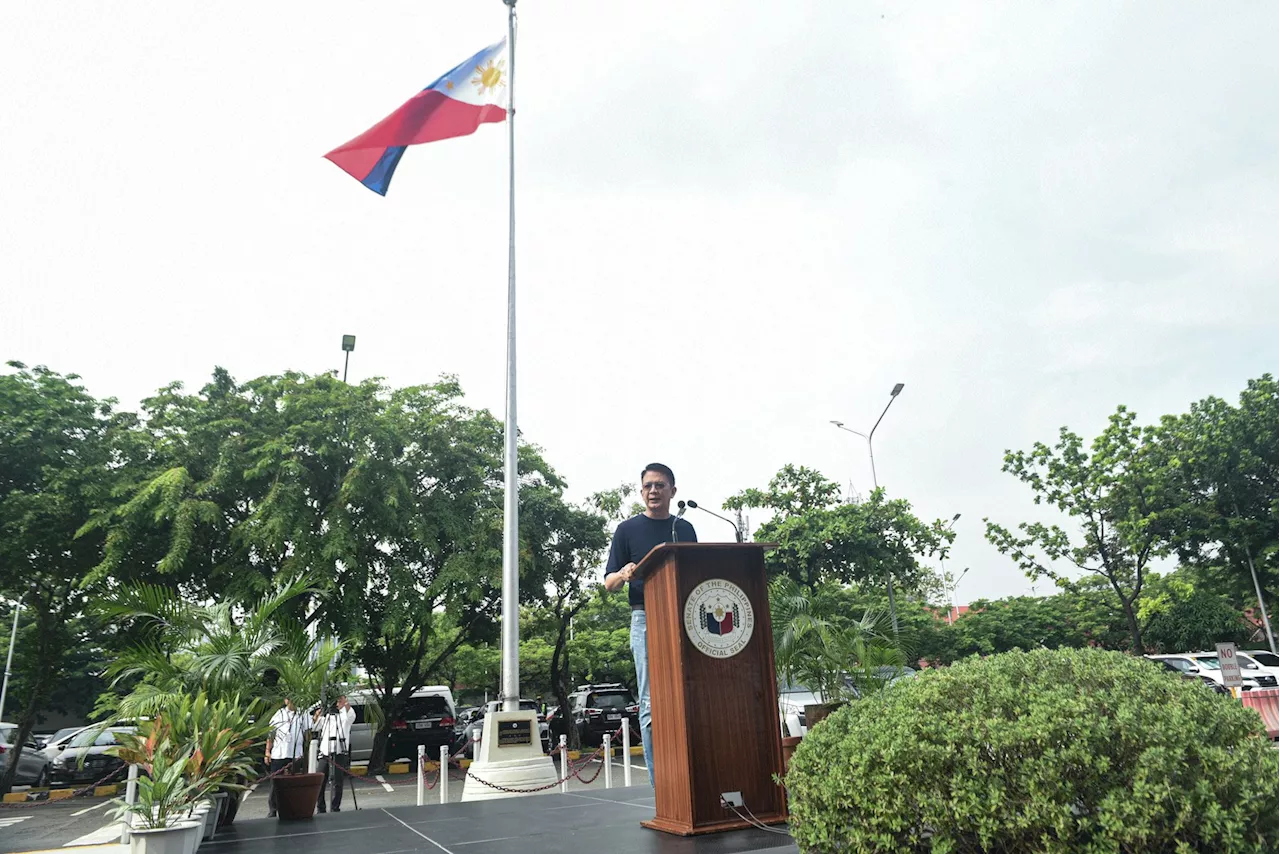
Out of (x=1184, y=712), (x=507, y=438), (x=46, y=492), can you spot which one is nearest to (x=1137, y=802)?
(x=1184, y=712)

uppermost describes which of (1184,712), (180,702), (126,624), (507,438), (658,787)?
(507,438)

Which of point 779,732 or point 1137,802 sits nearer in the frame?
point 1137,802

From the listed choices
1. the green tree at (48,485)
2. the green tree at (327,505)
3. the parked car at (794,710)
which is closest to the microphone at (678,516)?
the parked car at (794,710)

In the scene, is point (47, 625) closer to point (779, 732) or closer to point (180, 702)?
point (180, 702)

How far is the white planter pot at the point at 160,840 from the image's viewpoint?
4.22 metres

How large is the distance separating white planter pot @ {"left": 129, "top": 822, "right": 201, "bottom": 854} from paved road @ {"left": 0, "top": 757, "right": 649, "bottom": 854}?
19.6 ft

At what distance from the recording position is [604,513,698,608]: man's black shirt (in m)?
5.09

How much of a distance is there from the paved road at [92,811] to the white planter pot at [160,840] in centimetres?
598

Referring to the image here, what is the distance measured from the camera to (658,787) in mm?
4305

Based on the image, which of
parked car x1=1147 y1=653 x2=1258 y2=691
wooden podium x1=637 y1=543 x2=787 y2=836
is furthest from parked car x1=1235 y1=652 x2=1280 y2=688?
wooden podium x1=637 y1=543 x2=787 y2=836

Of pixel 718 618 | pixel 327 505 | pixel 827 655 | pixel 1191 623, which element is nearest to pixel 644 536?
pixel 718 618

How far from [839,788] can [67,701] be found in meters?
44.7

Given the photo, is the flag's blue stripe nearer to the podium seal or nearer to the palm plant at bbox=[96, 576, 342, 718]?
the palm plant at bbox=[96, 576, 342, 718]

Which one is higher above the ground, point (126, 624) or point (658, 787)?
point (126, 624)
